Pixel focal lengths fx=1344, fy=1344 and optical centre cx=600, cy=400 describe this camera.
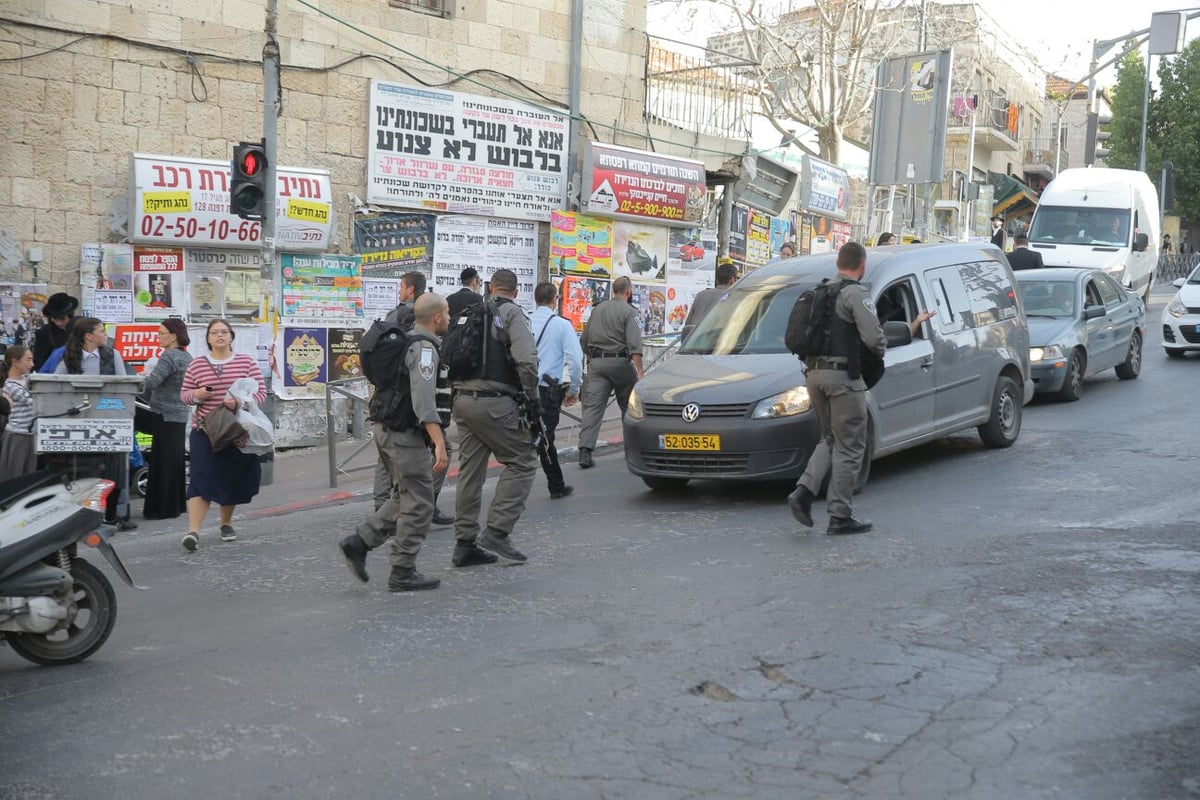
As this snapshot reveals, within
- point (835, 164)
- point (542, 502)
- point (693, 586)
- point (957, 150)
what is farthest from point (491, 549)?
point (957, 150)

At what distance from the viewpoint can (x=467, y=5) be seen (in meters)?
16.0

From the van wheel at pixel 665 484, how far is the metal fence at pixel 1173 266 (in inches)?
1501

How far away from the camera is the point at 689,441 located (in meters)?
10.1

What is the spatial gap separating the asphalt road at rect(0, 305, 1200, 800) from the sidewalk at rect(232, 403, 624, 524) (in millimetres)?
1728

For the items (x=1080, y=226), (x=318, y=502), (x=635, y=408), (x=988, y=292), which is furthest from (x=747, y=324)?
(x=1080, y=226)

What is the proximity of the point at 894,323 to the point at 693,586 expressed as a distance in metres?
3.71

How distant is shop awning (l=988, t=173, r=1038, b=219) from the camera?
4691 centimetres

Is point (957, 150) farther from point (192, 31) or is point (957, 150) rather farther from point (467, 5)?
point (192, 31)

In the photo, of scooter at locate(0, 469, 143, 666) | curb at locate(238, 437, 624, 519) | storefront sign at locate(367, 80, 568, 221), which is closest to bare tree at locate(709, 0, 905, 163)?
storefront sign at locate(367, 80, 568, 221)

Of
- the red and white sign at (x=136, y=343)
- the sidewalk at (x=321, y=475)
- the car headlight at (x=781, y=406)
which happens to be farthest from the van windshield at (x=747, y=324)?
the red and white sign at (x=136, y=343)

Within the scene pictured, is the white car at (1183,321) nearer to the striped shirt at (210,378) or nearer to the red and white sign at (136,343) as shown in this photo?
the red and white sign at (136,343)

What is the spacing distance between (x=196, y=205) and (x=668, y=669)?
360 inches

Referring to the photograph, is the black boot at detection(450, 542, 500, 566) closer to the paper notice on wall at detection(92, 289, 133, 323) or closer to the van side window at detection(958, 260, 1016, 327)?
the van side window at detection(958, 260, 1016, 327)

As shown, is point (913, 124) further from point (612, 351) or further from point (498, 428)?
point (498, 428)
